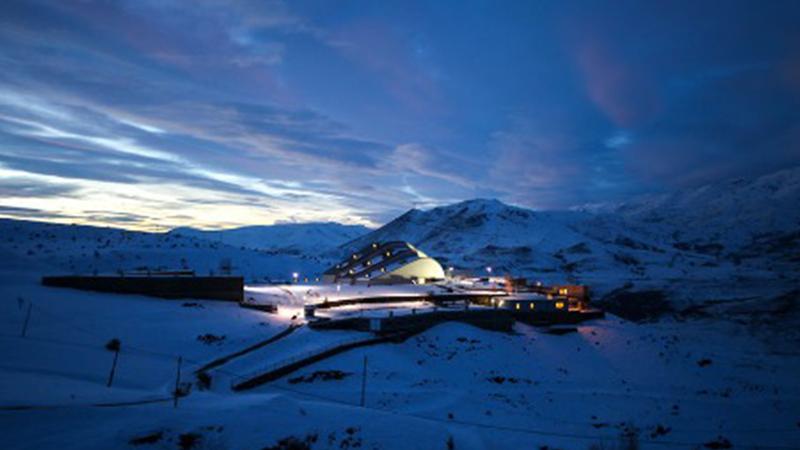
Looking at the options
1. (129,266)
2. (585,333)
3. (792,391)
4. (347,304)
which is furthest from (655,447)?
(129,266)

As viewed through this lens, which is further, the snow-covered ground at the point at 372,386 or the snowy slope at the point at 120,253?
the snowy slope at the point at 120,253

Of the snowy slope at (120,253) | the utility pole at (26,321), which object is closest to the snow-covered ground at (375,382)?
the utility pole at (26,321)

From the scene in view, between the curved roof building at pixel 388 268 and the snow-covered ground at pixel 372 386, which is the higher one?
the curved roof building at pixel 388 268

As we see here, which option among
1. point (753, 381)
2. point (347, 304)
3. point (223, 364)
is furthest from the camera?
point (347, 304)

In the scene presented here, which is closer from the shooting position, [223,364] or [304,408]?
[304,408]

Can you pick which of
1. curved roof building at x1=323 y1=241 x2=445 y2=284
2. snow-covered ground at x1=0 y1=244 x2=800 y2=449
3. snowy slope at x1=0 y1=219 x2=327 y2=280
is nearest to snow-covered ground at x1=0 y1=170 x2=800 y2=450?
snow-covered ground at x1=0 y1=244 x2=800 y2=449

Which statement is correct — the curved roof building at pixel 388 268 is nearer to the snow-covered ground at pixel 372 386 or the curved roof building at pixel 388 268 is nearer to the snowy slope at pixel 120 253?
the snowy slope at pixel 120 253

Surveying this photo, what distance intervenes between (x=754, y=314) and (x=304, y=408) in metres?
68.7

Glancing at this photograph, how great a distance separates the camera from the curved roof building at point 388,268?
76287mm

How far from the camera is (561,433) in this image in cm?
2252

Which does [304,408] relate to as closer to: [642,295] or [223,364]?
[223,364]

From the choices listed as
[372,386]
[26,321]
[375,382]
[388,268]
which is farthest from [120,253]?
[372,386]

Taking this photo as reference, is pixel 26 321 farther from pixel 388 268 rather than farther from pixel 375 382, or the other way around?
pixel 388 268

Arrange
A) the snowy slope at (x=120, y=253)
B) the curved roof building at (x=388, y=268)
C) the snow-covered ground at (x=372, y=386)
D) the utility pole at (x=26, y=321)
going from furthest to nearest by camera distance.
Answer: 1. the curved roof building at (x=388, y=268)
2. the snowy slope at (x=120, y=253)
3. the utility pole at (x=26, y=321)
4. the snow-covered ground at (x=372, y=386)
